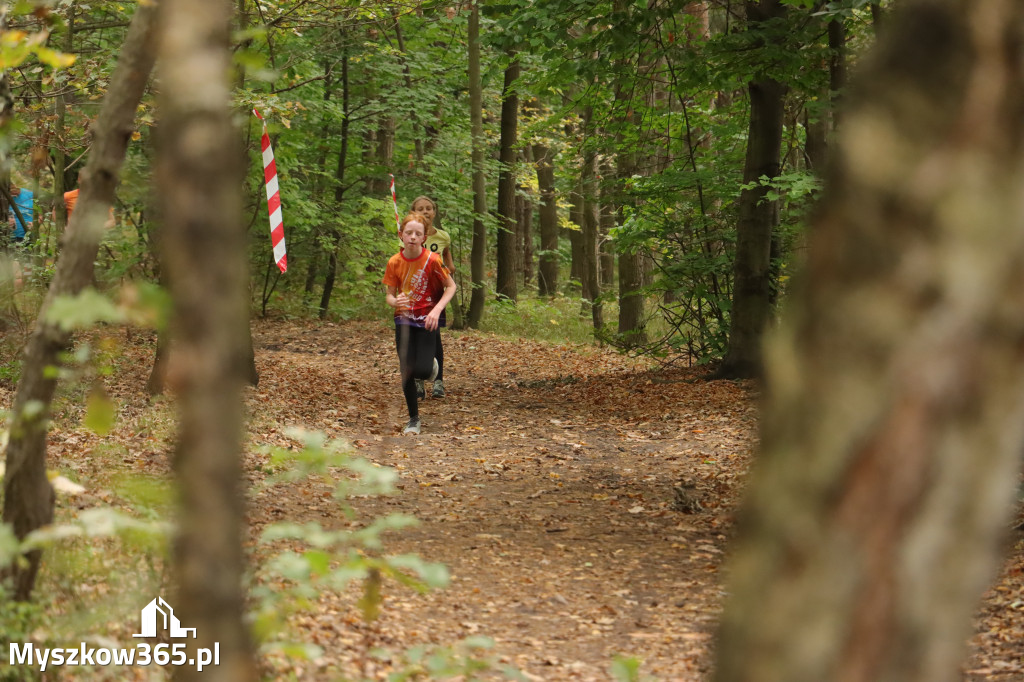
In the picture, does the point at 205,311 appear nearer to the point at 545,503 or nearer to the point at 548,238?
the point at 545,503

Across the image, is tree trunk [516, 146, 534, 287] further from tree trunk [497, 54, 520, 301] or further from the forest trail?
the forest trail

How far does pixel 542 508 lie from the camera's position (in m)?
6.66

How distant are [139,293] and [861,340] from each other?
118 cm

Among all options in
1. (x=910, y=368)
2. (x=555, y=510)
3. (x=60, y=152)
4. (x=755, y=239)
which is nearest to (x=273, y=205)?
(x=60, y=152)

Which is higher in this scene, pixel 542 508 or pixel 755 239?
pixel 755 239

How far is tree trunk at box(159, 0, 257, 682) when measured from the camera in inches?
48.0

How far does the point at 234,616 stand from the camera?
130cm

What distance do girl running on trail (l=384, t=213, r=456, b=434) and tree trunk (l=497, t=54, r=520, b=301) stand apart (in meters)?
9.78

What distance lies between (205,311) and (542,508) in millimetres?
5622

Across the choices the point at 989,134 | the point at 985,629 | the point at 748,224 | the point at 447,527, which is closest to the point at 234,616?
the point at 989,134

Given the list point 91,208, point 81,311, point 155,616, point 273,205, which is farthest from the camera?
point 273,205

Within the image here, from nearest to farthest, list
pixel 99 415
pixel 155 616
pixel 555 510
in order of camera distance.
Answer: pixel 99 415, pixel 155 616, pixel 555 510

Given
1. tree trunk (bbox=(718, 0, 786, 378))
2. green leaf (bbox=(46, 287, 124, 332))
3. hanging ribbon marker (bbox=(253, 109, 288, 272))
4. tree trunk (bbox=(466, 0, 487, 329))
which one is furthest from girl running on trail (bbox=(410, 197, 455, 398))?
green leaf (bbox=(46, 287, 124, 332))

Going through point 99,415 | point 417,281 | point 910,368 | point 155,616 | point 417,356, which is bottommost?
point 155,616
